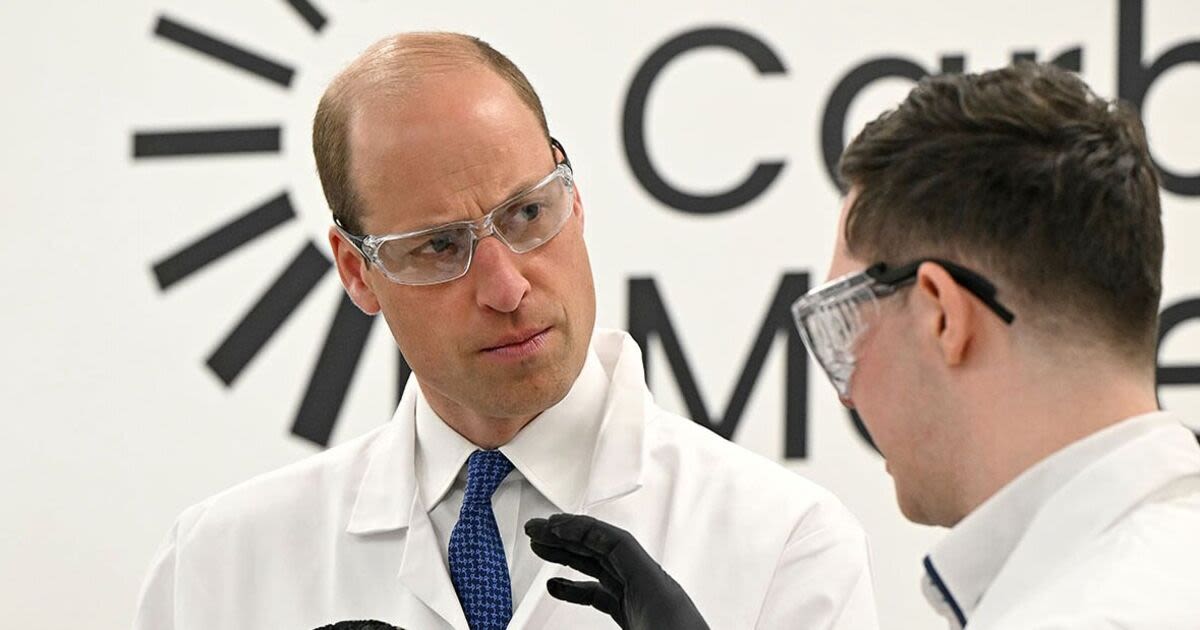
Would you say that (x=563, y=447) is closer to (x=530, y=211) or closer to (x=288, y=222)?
(x=530, y=211)

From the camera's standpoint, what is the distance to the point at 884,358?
47.5 inches

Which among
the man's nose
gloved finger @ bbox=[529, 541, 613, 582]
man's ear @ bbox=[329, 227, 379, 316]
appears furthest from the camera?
man's ear @ bbox=[329, 227, 379, 316]

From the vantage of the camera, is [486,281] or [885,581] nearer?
[486,281]

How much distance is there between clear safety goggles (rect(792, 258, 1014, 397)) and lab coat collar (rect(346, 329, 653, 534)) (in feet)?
1.38

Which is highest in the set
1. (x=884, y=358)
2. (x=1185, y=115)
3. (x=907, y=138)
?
(x=907, y=138)

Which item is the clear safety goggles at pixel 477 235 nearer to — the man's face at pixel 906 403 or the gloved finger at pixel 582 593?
the gloved finger at pixel 582 593

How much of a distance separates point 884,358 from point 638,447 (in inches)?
21.0

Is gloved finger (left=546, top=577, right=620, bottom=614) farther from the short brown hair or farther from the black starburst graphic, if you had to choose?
the black starburst graphic

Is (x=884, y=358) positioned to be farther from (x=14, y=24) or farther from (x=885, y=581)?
(x=14, y=24)

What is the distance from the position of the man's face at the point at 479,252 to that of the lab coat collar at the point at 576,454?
0.21 ft

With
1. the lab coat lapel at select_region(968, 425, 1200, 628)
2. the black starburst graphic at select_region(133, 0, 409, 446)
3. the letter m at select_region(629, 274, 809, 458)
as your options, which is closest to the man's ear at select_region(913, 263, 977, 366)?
the lab coat lapel at select_region(968, 425, 1200, 628)

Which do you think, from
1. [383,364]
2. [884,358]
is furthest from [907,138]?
[383,364]

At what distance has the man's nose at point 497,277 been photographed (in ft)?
5.33

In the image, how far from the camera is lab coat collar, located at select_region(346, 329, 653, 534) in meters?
1.69
